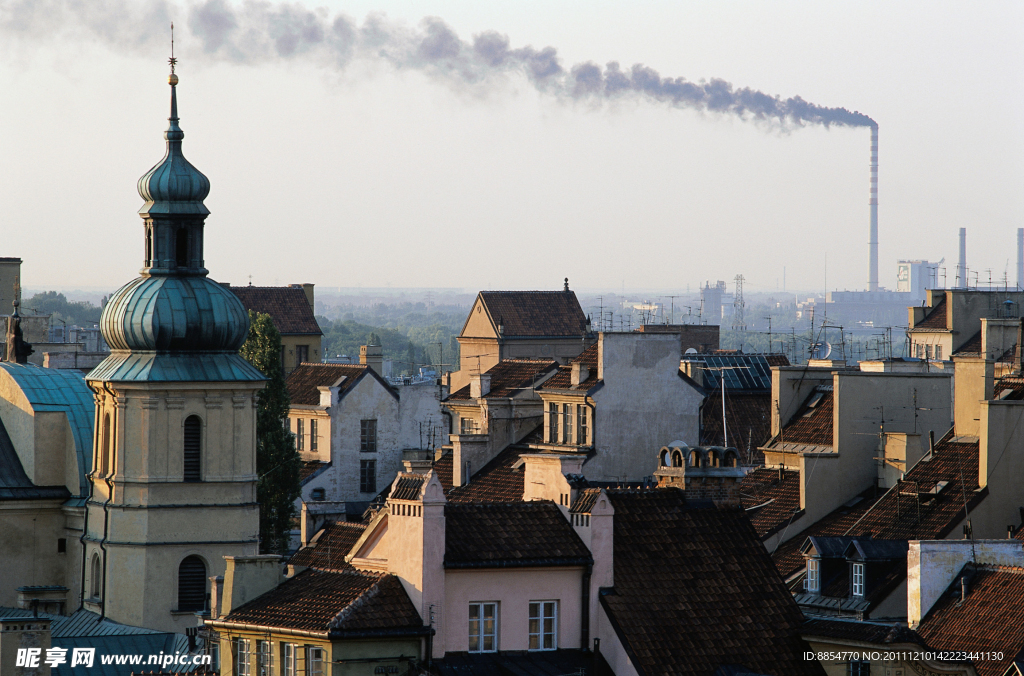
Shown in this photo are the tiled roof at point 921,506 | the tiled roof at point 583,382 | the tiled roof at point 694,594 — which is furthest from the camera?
the tiled roof at point 583,382

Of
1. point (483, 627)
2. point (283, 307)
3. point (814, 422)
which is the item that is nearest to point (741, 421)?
point (814, 422)

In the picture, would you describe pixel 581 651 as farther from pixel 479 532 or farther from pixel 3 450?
pixel 3 450

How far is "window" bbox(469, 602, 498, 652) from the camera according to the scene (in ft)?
126

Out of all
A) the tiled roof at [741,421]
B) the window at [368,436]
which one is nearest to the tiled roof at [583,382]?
the tiled roof at [741,421]

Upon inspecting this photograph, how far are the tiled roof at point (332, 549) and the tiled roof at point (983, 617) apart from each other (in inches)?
468

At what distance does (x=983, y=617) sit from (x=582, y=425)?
26.8 meters

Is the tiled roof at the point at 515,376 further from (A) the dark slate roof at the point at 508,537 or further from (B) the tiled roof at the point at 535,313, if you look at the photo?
(B) the tiled roof at the point at 535,313

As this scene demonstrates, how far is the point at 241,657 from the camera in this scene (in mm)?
38969

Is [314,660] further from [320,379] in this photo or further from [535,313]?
[535,313]

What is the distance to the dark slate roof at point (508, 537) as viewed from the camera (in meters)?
38.3

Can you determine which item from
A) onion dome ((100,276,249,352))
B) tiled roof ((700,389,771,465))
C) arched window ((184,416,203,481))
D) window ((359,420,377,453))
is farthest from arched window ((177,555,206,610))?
window ((359,420,377,453))

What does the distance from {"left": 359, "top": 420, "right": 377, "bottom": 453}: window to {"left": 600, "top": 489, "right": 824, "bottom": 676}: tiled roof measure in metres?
64.8

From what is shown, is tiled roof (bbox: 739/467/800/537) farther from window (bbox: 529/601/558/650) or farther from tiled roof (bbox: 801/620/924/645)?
window (bbox: 529/601/558/650)

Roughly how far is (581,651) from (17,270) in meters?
78.9
